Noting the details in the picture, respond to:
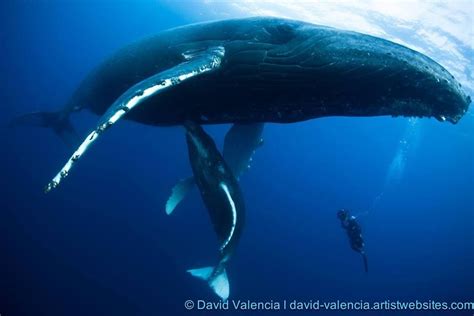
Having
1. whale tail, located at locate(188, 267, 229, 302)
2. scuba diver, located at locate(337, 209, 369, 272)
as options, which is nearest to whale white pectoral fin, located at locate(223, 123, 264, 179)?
whale tail, located at locate(188, 267, 229, 302)

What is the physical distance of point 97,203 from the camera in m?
33.7

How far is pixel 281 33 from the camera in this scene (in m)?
4.31

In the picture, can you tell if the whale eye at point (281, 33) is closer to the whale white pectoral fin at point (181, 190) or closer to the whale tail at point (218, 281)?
the whale white pectoral fin at point (181, 190)

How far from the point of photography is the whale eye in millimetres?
4230

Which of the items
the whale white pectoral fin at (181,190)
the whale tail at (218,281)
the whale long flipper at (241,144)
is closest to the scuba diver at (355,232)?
the whale long flipper at (241,144)

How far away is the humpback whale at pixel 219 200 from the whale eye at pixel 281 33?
1632 mm

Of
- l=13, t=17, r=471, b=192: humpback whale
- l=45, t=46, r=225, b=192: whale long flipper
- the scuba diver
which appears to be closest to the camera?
l=45, t=46, r=225, b=192: whale long flipper

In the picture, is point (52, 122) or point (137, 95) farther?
point (52, 122)

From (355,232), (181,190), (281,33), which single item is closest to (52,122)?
(181,190)

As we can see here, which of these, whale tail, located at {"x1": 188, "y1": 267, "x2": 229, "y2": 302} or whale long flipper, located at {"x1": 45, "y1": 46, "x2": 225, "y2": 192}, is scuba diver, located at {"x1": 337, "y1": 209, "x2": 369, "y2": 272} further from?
whale long flipper, located at {"x1": 45, "y1": 46, "x2": 225, "y2": 192}

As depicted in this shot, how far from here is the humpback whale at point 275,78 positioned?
3469mm

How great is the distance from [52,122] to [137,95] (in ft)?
33.1

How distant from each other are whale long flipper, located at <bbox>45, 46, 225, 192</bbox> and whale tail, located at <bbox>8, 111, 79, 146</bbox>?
360 inches

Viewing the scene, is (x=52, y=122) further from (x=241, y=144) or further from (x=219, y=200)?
(x=219, y=200)
